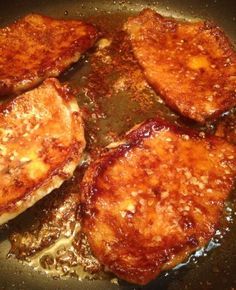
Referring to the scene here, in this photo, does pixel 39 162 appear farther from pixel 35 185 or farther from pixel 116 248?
pixel 116 248

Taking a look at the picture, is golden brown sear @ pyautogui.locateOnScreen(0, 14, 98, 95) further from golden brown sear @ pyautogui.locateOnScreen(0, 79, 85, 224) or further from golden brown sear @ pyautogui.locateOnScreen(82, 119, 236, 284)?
golden brown sear @ pyautogui.locateOnScreen(82, 119, 236, 284)

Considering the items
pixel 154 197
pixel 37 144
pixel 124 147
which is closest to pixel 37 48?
pixel 37 144

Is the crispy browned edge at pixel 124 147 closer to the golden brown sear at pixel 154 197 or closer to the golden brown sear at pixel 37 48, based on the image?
the golden brown sear at pixel 154 197

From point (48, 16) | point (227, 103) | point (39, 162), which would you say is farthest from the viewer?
point (48, 16)

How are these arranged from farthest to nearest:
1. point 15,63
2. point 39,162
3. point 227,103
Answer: point 15,63 < point 227,103 < point 39,162

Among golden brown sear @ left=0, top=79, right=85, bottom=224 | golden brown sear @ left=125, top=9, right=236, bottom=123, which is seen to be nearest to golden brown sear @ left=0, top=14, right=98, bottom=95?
golden brown sear @ left=0, top=79, right=85, bottom=224

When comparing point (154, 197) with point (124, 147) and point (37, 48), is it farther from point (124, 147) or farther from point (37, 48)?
point (37, 48)

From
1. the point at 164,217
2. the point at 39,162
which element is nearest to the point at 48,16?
the point at 39,162
